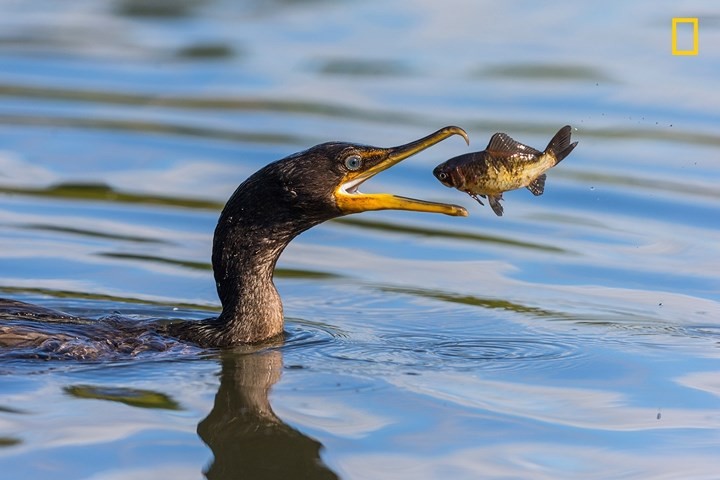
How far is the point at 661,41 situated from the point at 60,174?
646 centimetres

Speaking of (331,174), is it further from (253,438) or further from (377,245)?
(377,245)

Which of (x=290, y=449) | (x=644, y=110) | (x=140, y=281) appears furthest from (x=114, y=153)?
(x=290, y=449)

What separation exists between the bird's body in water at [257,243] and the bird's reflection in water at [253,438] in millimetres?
656

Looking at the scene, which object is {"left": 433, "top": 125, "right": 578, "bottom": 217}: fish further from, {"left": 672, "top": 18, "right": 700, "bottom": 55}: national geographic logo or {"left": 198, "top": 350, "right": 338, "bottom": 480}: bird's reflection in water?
{"left": 672, "top": 18, "right": 700, "bottom": 55}: national geographic logo

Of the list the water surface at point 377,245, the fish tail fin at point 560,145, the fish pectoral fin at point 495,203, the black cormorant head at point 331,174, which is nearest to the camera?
the water surface at point 377,245

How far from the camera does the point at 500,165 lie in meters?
7.54

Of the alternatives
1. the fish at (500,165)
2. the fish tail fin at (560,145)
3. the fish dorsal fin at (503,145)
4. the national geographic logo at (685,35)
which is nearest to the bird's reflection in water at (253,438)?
the fish at (500,165)

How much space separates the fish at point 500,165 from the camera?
7.51 metres

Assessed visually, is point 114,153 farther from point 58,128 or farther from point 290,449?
point 290,449

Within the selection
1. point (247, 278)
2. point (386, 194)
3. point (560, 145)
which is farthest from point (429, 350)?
point (560, 145)

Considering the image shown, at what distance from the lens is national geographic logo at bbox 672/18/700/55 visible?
50.0 ft

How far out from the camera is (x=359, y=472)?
6.39 m

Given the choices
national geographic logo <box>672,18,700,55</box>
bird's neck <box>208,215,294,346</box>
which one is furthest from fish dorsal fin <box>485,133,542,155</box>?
national geographic logo <box>672,18,700,55</box>

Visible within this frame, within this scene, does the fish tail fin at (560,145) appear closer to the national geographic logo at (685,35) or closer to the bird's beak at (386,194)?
the bird's beak at (386,194)
